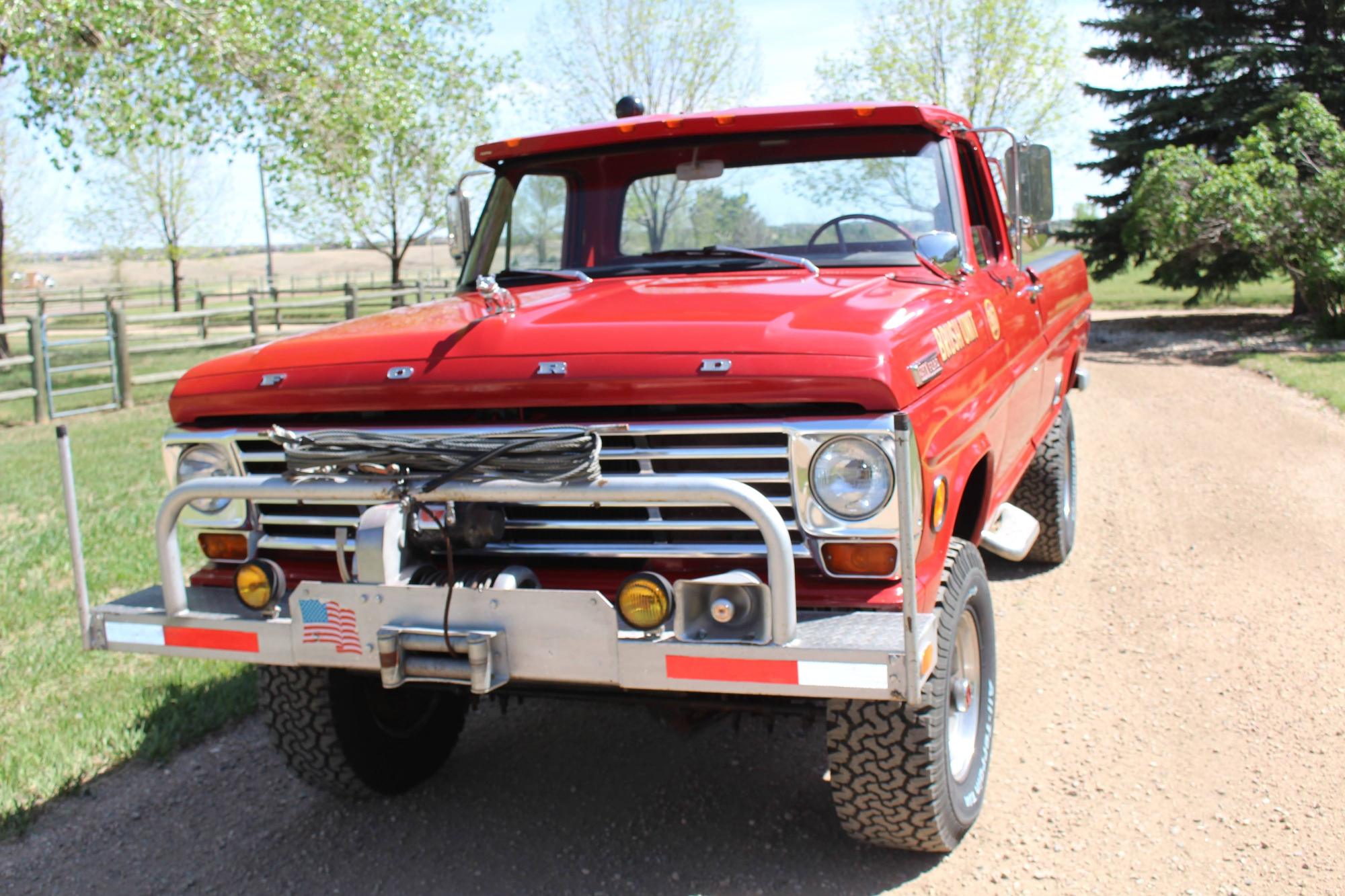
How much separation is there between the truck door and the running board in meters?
0.23

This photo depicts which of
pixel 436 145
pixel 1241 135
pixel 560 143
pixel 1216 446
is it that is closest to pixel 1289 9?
pixel 1241 135

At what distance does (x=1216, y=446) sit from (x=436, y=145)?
809 inches

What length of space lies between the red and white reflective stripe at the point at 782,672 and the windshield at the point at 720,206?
1.70 meters

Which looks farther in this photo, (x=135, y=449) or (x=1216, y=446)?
(x=135, y=449)

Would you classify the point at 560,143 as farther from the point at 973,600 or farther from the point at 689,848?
the point at 689,848

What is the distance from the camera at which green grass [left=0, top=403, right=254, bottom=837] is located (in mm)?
4273

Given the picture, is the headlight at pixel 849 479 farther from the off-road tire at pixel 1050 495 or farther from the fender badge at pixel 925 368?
the off-road tire at pixel 1050 495

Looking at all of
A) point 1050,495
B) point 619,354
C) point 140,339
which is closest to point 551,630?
point 619,354

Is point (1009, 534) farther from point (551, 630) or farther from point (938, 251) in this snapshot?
point (551, 630)

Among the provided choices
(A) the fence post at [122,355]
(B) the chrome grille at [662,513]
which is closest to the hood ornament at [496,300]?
(B) the chrome grille at [662,513]

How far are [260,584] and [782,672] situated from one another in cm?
145

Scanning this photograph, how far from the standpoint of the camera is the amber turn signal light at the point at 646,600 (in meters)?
2.79

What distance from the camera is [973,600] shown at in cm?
351

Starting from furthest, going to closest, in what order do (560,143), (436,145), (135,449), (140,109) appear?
(436,145), (140,109), (135,449), (560,143)
